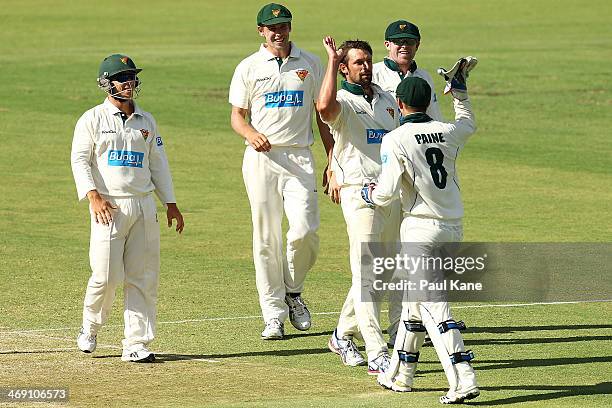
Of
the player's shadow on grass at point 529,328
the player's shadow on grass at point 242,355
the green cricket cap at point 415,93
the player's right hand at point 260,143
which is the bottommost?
the player's shadow on grass at point 242,355

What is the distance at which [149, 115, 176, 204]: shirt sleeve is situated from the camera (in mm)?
10930

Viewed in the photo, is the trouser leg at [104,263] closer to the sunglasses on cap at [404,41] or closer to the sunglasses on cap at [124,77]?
the sunglasses on cap at [124,77]

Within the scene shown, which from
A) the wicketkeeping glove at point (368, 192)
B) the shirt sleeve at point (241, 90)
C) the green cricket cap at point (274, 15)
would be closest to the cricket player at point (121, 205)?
the shirt sleeve at point (241, 90)

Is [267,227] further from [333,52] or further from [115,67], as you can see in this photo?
[333,52]

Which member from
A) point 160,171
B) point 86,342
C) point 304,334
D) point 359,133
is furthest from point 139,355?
point 359,133

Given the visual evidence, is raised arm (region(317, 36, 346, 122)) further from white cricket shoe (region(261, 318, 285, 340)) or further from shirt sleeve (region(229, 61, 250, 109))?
white cricket shoe (region(261, 318, 285, 340))

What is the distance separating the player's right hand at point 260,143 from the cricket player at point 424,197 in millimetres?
1987

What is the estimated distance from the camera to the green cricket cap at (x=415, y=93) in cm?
952

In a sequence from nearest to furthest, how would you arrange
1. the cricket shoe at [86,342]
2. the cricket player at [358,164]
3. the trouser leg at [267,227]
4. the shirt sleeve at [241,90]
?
1. the cricket player at [358,164]
2. the cricket shoe at [86,342]
3. the trouser leg at [267,227]
4. the shirt sleeve at [241,90]

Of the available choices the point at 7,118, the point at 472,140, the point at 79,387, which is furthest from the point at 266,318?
the point at 7,118

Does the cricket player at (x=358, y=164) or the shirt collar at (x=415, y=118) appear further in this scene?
the cricket player at (x=358, y=164)

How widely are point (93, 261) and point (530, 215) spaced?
8858mm

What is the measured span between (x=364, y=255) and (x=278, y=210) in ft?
5.21

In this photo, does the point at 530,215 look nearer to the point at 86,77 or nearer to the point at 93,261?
the point at 93,261
